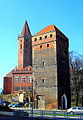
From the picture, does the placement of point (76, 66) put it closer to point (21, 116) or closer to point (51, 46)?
point (51, 46)

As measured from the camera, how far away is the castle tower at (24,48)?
85.2m

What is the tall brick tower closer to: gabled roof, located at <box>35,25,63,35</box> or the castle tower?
gabled roof, located at <box>35,25,63,35</box>

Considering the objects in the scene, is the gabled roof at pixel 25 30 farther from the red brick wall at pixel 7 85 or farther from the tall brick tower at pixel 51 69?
the tall brick tower at pixel 51 69

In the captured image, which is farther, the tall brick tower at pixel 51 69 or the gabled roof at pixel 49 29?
the gabled roof at pixel 49 29

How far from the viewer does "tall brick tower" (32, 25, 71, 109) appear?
39.8 m

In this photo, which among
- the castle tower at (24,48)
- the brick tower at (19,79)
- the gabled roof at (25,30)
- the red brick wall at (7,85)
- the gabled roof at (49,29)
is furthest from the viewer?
the gabled roof at (25,30)

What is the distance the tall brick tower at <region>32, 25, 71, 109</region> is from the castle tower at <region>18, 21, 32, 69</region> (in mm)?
41033

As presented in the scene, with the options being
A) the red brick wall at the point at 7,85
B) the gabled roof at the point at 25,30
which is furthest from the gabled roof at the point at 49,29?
the gabled roof at the point at 25,30

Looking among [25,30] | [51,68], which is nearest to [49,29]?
[51,68]

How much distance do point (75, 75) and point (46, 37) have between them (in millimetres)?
13053

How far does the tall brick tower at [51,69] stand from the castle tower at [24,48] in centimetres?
4103

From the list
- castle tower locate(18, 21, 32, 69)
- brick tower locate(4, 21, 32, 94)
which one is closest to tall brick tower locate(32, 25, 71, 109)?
brick tower locate(4, 21, 32, 94)

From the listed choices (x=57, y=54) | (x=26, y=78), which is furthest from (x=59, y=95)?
(x=26, y=78)

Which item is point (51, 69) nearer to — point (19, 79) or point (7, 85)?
point (19, 79)
